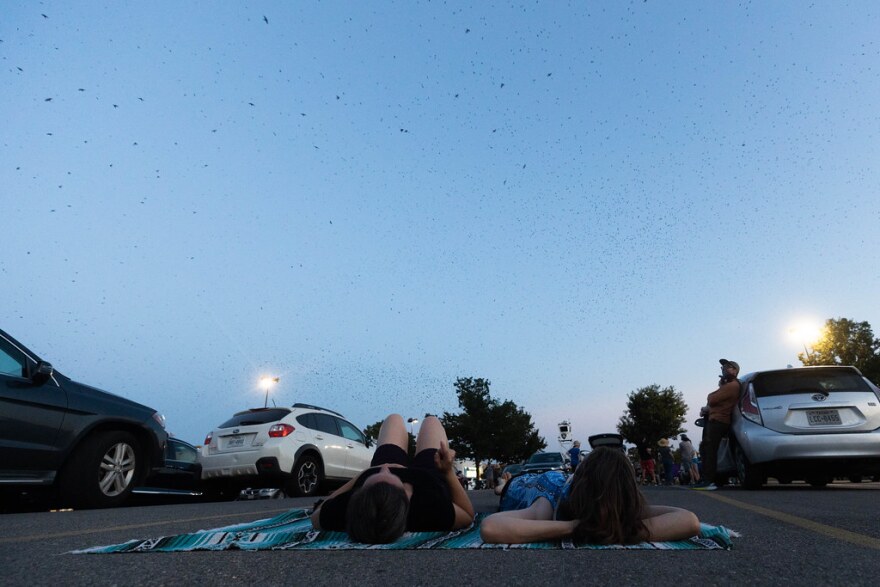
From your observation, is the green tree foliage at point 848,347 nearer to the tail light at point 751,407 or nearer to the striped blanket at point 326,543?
the tail light at point 751,407

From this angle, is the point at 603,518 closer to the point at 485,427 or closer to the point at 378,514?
the point at 378,514

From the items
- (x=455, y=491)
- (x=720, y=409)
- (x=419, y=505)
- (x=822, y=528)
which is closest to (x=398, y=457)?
(x=455, y=491)

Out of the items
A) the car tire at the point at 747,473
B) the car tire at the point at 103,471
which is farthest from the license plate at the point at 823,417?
the car tire at the point at 103,471

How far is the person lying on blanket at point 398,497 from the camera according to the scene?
293 cm

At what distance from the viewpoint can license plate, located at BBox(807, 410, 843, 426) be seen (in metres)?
7.29

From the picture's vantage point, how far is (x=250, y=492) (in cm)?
961

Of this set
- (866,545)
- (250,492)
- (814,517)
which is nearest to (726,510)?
(814,517)

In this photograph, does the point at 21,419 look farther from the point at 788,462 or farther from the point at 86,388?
the point at 788,462

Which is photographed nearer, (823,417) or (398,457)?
(398,457)

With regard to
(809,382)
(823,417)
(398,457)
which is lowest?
(398,457)

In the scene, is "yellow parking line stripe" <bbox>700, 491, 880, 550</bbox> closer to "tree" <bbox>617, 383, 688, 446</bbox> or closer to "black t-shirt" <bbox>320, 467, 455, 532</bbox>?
"black t-shirt" <bbox>320, 467, 455, 532</bbox>

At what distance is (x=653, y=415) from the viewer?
60250 mm

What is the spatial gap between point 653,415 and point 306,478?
56.4 meters

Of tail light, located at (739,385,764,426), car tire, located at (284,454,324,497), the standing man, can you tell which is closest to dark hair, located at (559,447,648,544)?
tail light, located at (739,385,764,426)
